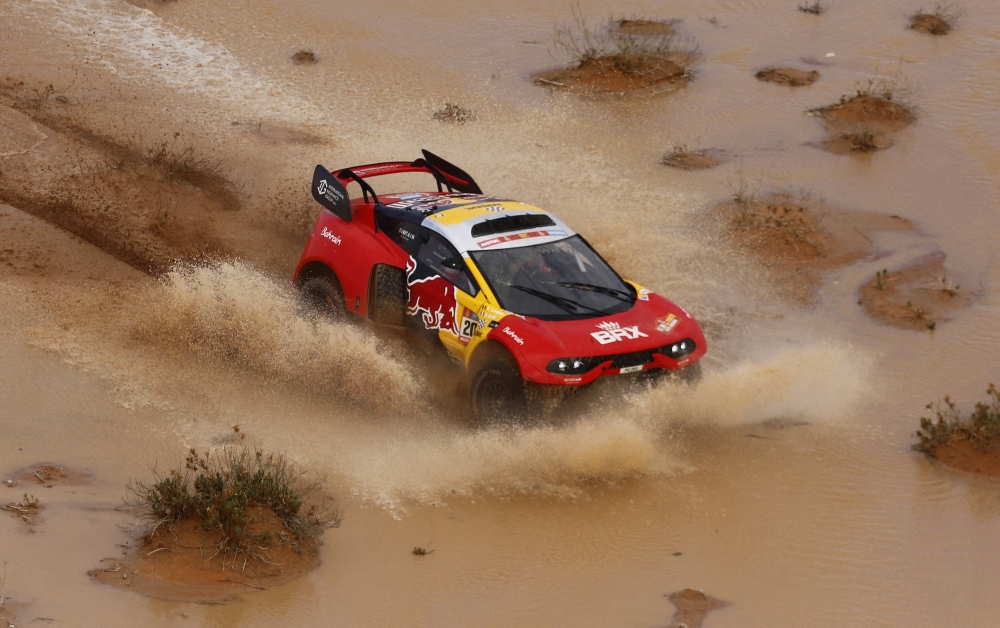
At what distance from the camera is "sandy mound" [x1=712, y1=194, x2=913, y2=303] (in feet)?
45.8

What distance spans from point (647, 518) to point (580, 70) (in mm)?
12013

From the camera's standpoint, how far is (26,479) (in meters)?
8.66

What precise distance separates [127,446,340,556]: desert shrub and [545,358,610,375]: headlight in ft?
6.39

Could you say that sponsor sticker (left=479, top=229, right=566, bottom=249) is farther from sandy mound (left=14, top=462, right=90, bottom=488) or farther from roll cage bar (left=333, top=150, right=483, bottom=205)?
sandy mound (left=14, top=462, right=90, bottom=488)

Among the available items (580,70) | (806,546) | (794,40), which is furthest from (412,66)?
(806,546)

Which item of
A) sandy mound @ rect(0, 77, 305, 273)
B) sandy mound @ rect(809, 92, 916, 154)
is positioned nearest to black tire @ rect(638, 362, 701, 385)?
sandy mound @ rect(0, 77, 305, 273)

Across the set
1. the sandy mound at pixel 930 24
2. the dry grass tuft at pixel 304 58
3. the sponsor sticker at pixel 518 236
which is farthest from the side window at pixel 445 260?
the sandy mound at pixel 930 24

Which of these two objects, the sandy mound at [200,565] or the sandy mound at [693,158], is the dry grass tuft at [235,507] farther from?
the sandy mound at [693,158]

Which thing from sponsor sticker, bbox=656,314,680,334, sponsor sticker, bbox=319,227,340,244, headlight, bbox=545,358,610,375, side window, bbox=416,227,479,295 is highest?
side window, bbox=416,227,479,295

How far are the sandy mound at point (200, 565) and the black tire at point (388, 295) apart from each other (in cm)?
283

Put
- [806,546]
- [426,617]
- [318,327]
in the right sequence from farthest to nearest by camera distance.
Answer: [318,327] → [806,546] → [426,617]

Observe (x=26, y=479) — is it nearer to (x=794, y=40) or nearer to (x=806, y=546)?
(x=806, y=546)

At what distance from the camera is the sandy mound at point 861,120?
1706 centimetres

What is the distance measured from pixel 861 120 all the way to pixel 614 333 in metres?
9.94
